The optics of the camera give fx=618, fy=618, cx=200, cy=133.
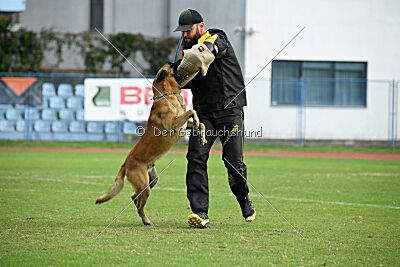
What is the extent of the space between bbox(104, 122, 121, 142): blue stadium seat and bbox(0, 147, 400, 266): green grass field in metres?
10.1

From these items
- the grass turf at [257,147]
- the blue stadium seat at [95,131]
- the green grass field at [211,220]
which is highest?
the blue stadium seat at [95,131]

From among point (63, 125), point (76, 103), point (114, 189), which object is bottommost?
point (114, 189)

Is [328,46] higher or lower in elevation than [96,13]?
lower

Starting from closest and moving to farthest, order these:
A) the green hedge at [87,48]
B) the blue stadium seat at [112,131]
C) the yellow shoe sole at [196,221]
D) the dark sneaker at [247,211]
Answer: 1. the yellow shoe sole at [196,221]
2. the dark sneaker at [247,211]
3. the blue stadium seat at [112,131]
4. the green hedge at [87,48]

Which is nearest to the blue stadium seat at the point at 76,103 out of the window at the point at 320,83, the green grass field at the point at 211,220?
the window at the point at 320,83

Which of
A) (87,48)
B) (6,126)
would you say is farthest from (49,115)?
(87,48)

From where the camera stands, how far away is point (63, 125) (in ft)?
77.8

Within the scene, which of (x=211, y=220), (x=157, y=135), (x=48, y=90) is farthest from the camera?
(x=48, y=90)

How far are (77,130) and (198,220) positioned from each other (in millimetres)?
17719

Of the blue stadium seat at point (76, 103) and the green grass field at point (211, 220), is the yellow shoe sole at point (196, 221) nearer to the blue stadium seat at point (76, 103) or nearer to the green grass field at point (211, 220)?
the green grass field at point (211, 220)

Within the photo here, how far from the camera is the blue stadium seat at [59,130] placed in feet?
77.8

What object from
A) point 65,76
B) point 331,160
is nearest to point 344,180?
point 331,160

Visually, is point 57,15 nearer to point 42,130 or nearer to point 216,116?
point 42,130

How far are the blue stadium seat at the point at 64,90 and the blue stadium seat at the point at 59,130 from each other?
1140 millimetres
